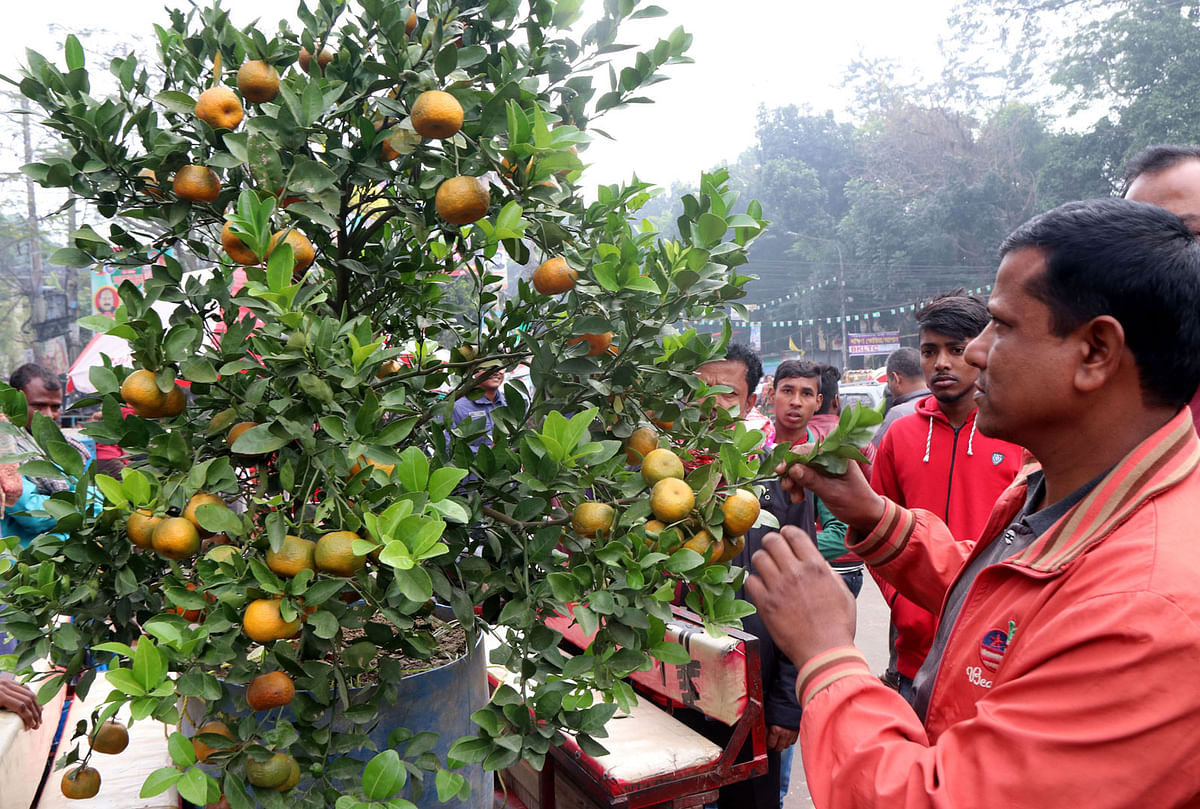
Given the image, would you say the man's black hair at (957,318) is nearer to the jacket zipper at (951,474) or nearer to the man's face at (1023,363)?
the jacket zipper at (951,474)

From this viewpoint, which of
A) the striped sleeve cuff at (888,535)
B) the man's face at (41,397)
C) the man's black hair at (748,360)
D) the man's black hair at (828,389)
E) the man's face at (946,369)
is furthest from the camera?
the man's black hair at (828,389)

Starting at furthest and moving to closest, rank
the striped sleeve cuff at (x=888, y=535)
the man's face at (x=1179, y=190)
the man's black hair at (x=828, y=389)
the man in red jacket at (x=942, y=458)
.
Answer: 1. the man's black hair at (x=828, y=389)
2. the man in red jacket at (x=942, y=458)
3. the man's face at (x=1179, y=190)
4. the striped sleeve cuff at (x=888, y=535)

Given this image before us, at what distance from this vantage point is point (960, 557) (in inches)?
68.4

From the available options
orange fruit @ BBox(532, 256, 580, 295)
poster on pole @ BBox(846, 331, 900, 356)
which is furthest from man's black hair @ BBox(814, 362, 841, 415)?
poster on pole @ BBox(846, 331, 900, 356)

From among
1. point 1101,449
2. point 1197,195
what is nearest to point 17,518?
point 1101,449

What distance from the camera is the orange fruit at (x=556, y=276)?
123cm

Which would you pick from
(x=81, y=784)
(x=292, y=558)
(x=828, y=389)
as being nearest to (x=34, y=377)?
(x=81, y=784)

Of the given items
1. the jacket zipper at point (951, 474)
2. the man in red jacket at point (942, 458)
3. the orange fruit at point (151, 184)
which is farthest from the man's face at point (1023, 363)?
the jacket zipper at point (951, 474)

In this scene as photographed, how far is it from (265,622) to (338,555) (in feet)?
0.39

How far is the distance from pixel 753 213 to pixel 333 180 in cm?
66

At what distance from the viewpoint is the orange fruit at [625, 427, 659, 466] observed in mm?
1372

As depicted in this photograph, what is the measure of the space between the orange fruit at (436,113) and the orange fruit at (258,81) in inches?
9.9

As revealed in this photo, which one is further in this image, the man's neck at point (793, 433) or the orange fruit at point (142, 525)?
the man's neck at point (793, 433)

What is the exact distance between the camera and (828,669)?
3.84 ft
